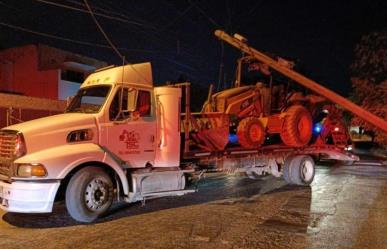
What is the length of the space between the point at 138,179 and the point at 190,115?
250cm

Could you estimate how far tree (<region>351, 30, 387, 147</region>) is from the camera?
68.8 feet

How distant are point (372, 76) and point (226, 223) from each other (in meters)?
17.0

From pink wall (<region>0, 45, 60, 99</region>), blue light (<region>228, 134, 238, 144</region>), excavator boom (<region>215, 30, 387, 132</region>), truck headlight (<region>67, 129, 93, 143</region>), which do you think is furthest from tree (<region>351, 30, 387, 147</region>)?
pink wall (<region>0, 45, 60, 99</region>)

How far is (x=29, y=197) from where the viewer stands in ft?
25.0

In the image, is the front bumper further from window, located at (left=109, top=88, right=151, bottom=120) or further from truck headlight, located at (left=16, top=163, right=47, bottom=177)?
window, located at (left=109, top=88, right=151, bottom=120)

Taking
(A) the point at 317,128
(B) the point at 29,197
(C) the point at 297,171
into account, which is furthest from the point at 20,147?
(A) the point at 317,128

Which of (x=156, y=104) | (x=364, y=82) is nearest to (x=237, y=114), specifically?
(x=156, y=104)

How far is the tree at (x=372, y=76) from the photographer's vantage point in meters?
21.0

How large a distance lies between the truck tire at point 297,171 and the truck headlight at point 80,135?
716cm

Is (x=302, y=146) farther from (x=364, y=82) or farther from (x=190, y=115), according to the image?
(x=364, y=82)

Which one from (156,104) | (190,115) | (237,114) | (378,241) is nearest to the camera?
(378,241)

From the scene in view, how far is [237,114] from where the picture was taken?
1266 cm

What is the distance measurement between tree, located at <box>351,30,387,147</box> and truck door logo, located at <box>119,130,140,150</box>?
51.4 ft

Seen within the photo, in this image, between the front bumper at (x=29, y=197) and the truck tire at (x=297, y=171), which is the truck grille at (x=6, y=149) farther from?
the truck tire at (x=297, y=171)
